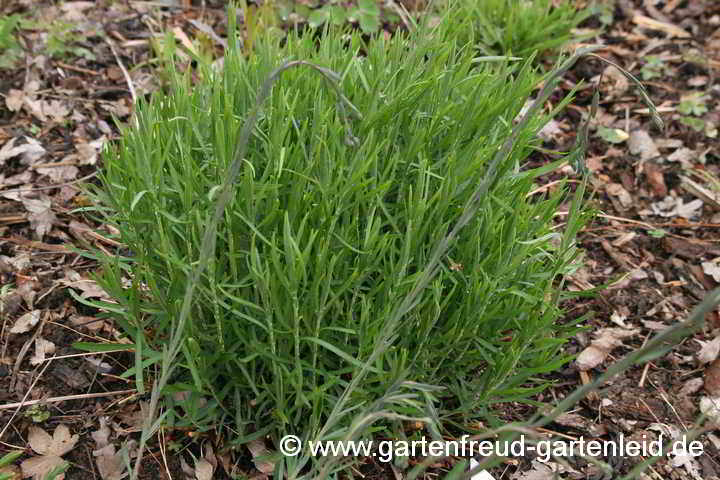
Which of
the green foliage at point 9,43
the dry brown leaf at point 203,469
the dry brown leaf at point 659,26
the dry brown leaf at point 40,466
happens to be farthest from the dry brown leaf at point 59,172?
the dry brown leaf at point 659,26

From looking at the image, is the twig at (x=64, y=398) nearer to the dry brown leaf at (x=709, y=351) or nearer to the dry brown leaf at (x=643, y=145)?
the dry brown leaf at (x=709, y=351)

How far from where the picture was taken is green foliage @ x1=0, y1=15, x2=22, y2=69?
269cm

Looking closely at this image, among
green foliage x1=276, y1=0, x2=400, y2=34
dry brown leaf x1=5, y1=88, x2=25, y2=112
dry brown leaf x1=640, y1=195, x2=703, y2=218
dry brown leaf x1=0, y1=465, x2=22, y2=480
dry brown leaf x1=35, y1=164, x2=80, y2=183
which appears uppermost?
green foliage x1=276, y1=0, x2=400, y2=34

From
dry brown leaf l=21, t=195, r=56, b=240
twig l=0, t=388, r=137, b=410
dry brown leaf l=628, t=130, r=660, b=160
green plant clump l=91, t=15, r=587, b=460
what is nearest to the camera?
green plant clump l=91, t=15, r=587, b=460

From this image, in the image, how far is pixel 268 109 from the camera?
163 centimetres

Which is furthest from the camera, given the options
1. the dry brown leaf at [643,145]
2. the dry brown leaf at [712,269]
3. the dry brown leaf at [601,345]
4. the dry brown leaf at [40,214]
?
the dry brown leaf at [643,145]

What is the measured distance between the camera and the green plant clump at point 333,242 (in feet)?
4.85

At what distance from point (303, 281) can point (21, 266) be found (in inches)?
44.6

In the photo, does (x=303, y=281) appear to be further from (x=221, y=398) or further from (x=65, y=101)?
(x=65, y=101)

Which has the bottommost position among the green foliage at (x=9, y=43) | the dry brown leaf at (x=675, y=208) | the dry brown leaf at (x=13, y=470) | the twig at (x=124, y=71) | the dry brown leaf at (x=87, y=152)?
the dry brown leaf at (x=13, y=470)

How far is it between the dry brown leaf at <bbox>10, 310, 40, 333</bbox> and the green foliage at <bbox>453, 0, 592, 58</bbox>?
2075mm

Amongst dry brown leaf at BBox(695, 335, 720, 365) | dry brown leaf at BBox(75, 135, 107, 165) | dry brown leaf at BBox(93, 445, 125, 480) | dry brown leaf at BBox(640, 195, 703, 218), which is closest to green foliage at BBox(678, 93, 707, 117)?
dry brown leaf at BBox(640, 195, 703, 218)

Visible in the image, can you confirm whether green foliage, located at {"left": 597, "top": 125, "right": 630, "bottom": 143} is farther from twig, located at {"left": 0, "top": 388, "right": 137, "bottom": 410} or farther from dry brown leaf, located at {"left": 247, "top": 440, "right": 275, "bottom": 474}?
twig, located at {"left": 0, "top": 388, "right": 137, "bottom": 410}

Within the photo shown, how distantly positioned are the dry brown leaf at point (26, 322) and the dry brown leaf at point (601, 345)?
1.62 m
